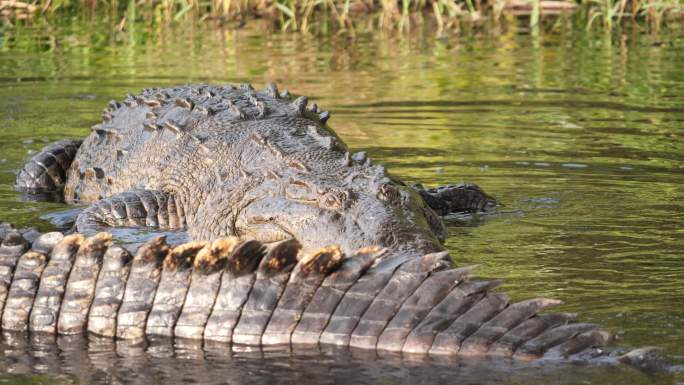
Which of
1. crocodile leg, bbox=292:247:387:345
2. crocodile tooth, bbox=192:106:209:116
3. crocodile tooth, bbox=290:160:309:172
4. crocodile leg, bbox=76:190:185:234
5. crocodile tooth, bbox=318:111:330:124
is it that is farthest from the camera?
A: crocodile tooth, bbox=318:111:330:124

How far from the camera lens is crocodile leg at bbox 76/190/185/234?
21.2ft

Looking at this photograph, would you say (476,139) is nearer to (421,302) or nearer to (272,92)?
(272,92)

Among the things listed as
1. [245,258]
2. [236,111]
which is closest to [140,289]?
[245,258]

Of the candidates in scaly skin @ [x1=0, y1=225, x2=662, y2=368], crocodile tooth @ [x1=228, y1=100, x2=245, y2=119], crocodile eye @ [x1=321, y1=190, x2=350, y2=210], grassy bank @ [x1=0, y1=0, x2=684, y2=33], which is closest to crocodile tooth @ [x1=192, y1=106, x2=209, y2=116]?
crocodile tooth @ [x1=228, y1=100, x2=245, y2=119]

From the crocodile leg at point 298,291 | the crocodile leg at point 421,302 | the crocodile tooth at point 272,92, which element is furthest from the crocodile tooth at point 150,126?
the crocodile leg at point 421,302

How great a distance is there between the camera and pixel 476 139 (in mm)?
9148

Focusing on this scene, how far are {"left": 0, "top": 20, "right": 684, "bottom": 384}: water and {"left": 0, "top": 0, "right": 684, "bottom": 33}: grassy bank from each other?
16.0 inches

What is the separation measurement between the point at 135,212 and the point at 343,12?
34.2 feet

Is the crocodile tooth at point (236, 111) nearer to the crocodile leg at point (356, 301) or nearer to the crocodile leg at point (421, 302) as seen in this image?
the crocodile leg at point (356, 301)

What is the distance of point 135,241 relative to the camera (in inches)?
239

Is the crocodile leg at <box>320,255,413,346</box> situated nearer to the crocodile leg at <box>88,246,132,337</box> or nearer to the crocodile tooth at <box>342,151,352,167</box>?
the crocodile leg at <box>88,246,132,337</box>

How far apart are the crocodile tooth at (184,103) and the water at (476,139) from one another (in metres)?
1.04

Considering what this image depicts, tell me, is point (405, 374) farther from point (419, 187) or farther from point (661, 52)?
point (661, 52)

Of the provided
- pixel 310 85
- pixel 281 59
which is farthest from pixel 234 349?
pixel 281 59
